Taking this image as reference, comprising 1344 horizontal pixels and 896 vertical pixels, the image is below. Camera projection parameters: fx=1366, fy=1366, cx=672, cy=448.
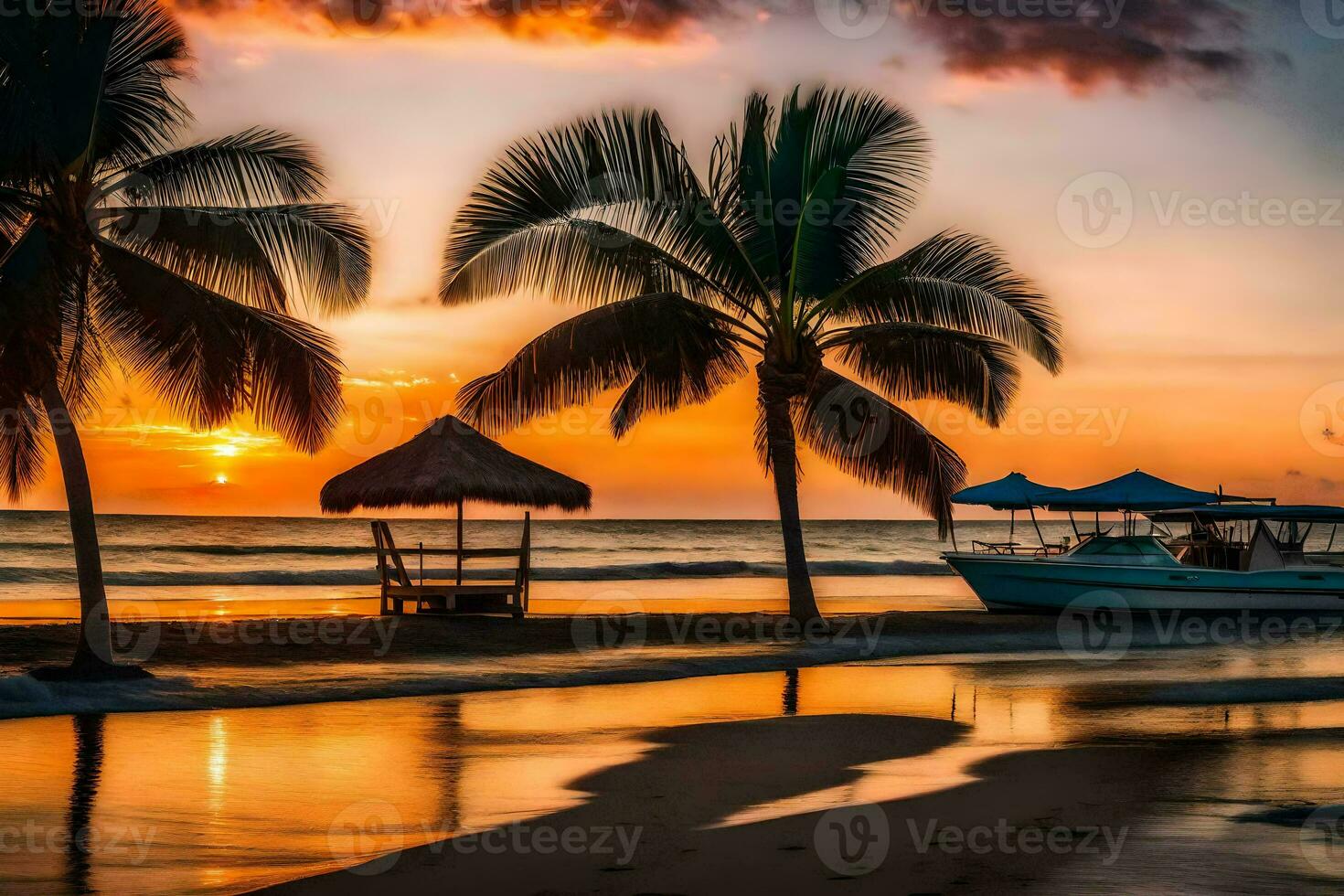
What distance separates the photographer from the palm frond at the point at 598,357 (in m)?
19.2

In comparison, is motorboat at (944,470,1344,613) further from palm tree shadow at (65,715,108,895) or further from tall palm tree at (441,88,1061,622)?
palm tree shadow at (65,715,108,895)

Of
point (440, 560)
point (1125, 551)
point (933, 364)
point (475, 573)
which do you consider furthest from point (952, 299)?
point (440, 560)

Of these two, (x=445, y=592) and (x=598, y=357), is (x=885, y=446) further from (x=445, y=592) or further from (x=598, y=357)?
(x=445, y=592)

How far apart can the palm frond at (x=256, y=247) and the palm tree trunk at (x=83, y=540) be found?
1.90 meters

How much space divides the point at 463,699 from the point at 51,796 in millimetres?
5868

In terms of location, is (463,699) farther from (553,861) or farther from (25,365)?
(553,861)

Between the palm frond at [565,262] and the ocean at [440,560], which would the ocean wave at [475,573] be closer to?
the ocean at [440,560]

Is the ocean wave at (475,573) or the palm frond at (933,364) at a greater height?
the palm frond at (933,364)

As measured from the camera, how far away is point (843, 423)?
20.7 m

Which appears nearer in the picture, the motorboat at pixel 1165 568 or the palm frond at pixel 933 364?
the palm frond at pixel 933 364

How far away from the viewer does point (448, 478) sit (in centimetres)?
1992

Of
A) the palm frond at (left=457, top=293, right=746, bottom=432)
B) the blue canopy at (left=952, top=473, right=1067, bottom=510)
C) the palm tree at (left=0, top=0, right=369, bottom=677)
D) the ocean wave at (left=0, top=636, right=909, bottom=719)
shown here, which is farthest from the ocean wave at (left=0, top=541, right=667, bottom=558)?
the palm tree at (left=0, top=0, right=369, bottom=677)

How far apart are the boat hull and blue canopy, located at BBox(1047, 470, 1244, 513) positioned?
4.46 ft

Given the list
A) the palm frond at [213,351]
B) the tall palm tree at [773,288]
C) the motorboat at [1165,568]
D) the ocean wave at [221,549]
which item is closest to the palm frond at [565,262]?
the tall palm tree at [773,288]
